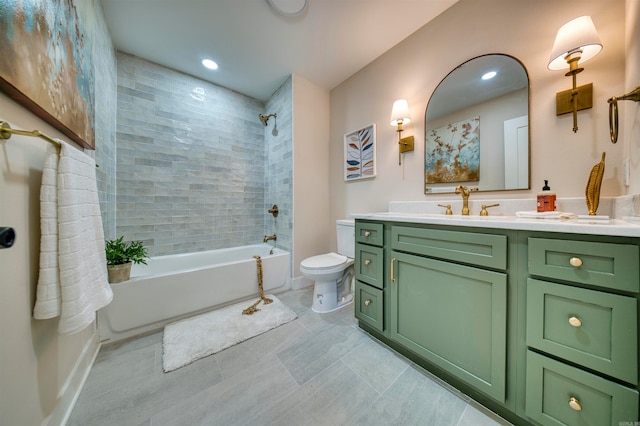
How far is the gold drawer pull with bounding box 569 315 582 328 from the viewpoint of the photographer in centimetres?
71

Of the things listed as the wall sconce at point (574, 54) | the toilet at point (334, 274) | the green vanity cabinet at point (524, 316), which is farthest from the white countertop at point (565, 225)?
the toilet at point (334, 274)

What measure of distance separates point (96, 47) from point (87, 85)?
1.59 feet

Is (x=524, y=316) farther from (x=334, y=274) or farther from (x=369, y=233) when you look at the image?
(x=334, y=274)

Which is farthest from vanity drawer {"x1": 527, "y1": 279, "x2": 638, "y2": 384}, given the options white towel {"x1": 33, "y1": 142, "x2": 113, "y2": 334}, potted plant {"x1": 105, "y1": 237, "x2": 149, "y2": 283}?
potted plant {"x1": 105, "y1": 237, "x2": 149, "y2": 283}

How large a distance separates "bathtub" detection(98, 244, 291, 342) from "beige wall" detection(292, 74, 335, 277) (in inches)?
13.3

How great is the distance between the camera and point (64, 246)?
80 centimetres

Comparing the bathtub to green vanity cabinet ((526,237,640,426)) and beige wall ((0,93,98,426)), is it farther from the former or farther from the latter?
green vanity cabinet ((526,237,640,426))

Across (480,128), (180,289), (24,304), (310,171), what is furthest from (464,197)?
(180,289)

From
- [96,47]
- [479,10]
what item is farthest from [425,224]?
[96,47]

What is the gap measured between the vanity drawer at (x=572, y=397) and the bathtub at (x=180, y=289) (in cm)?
199

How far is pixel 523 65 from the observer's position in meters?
1.27

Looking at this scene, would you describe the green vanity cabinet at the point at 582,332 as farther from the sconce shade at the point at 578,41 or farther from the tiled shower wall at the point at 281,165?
the tiled shower wall at the point at 281,165

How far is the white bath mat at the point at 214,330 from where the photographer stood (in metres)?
1.35

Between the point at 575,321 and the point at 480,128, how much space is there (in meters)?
1.26
